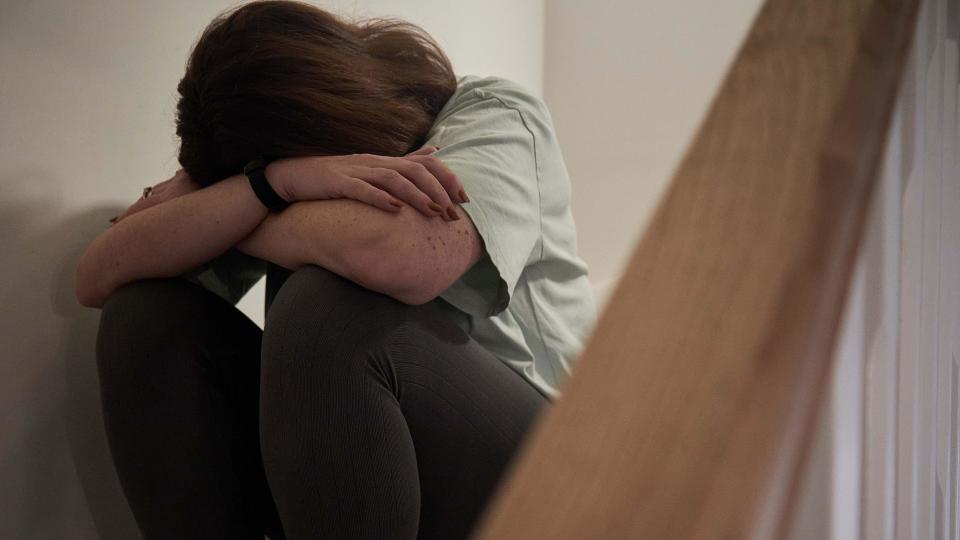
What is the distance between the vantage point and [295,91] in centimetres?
83

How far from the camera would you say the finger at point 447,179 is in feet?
2.40

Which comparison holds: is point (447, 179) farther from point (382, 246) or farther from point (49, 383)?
point (49, 383)

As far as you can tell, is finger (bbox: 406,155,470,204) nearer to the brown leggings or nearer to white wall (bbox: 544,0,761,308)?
the brown leggings

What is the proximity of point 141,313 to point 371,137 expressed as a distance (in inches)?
10.1

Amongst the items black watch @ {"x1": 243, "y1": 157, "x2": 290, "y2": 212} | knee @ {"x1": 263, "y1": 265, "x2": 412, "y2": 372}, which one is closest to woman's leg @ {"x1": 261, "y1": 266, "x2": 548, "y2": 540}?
knee @ {"x1": 263, "y1": 265, "x2": 412, "y2": 372}

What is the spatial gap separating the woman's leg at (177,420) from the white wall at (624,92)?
1.46 metres

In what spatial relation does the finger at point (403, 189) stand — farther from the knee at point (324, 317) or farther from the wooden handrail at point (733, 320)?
the wooden handrail at point (733, 320)

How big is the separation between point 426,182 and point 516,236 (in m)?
0.10

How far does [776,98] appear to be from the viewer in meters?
0.22

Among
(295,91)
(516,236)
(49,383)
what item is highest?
(295,91)

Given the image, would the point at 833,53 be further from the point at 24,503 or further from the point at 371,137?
the point at 24,503

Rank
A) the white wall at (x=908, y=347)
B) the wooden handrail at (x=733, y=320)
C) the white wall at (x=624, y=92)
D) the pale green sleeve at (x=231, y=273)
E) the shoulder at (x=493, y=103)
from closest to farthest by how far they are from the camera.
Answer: the wooden handrail at (x=733, y=320) → the white wall at (x=908, y=347) → the shoulder at (x=493, y=103) → the pale green sleeve at (x=231, y=273) → the white wall at (x=624, y=92)

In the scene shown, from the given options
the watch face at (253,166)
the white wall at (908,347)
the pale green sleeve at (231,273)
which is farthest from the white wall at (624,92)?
the white wall at (908,347)

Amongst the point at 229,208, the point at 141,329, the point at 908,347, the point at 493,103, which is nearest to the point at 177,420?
the point at 141,329
